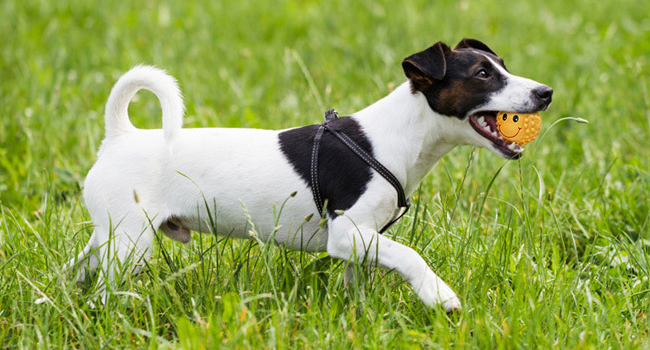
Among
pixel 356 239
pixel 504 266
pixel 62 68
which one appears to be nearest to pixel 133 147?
pixel 356 239

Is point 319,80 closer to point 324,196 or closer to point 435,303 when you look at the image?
point 324,196

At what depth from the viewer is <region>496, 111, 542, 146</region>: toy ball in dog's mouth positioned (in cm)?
302

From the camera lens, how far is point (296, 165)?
3.21 metres

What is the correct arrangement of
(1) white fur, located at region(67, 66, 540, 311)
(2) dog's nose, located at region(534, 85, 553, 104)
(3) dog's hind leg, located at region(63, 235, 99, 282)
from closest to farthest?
(2) dog's nose, located at region(534, 85, 553, 104) < (1) white fur, located at region(67, 66, 540, 311) < (3) dog's hind leg, located at region(63, 235, 99, 282)

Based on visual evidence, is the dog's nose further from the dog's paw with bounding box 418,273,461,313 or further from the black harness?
the dog's paw with bounding box 418,273,461,313

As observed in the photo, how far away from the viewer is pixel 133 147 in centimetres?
333

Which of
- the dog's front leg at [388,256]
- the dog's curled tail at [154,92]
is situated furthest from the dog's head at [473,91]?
Result: the dog's curled tail at [154,92]

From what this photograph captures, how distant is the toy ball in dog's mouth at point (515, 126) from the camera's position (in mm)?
3023

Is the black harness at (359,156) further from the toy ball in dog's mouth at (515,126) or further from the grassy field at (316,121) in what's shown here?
the toy ball in dog's mouth at (515,126)

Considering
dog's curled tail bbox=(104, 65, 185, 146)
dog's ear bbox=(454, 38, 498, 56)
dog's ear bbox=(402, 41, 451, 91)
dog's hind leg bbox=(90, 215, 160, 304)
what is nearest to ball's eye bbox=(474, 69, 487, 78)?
dog's ear bbox=(402, 41, 451, 91)

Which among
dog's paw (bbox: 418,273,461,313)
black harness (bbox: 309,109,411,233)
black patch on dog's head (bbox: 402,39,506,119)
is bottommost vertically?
dog's paw (bbox: 418,273,461,313)

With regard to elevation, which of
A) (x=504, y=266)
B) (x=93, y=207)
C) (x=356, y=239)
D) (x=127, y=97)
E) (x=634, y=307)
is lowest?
(x=634, y=307)

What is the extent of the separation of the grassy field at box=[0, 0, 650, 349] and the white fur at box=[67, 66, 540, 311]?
13 cm

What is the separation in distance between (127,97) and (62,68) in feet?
12.0
